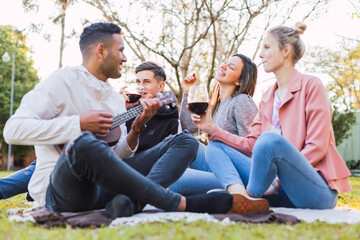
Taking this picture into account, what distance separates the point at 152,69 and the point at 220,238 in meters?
3.68

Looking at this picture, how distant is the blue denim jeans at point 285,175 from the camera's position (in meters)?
2.95

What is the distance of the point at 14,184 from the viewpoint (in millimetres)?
4090

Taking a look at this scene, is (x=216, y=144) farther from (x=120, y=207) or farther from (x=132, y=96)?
(x=120, y=207)

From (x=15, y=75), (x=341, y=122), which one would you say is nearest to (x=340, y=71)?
(x=341, y=122)

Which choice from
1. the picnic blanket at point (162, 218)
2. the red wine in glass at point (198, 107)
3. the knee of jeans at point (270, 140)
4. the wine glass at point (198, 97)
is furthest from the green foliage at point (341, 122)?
the knee of jeans at point (270, 140)

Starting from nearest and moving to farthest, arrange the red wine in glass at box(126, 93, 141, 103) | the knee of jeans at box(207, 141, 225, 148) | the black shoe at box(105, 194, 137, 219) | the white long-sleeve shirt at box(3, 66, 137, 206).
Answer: the black shoe at box(105, 194, 137, 219)
the white long-sleeve shirt at box(3, 66, 137, 206)
the knee of jeans at box(207, 141, 225, 148)
the red wine in glass at box(126, 93, 141, 103)

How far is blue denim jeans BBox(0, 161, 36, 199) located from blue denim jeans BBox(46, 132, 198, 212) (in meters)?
1.35

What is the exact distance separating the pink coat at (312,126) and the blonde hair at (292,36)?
0.23 metres

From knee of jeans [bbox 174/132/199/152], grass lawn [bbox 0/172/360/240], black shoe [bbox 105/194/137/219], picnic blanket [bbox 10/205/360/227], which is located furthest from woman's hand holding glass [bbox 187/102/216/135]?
grass lawn [bbox 0/172/360/240]

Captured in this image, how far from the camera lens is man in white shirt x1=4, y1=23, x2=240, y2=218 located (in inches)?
101

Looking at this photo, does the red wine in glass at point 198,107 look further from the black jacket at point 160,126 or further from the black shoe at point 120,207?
the black shoe at point 120,207

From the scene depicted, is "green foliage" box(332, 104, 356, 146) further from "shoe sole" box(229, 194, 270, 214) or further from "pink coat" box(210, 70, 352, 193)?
"shoe sole" box(229, 194, 270, 214)

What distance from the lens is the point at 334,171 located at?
125 inches

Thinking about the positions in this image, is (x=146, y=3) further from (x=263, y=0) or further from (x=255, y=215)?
(x=255, y=215)
